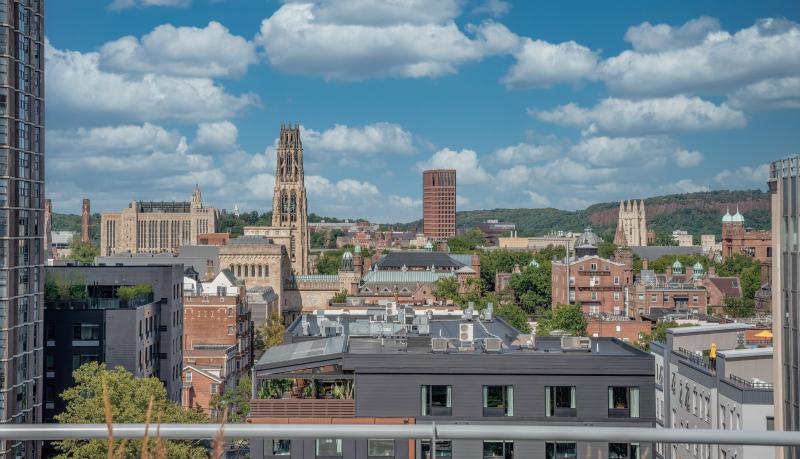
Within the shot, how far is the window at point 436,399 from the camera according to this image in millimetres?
31828

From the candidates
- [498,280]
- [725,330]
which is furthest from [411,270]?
[725,330]

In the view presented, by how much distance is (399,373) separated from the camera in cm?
3197

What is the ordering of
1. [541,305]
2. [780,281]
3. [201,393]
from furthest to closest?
[541,305] → [201,393] → [780,281]

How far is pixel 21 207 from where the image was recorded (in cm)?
4144

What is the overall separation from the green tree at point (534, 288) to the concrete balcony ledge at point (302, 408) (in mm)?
88769

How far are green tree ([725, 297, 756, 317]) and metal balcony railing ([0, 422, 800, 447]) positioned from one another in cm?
10212

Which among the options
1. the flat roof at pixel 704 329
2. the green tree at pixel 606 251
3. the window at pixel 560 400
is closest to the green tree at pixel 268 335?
the flat roof at pixel 704 329

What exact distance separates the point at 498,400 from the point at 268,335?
58.7m

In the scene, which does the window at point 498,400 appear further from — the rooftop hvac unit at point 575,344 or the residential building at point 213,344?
the residential building at point 213,344

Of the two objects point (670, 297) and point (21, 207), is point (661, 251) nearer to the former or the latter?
point (670, 297)

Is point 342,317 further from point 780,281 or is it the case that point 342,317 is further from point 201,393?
point 780,281

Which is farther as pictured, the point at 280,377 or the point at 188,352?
the point at 188,352

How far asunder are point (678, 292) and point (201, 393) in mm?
61765

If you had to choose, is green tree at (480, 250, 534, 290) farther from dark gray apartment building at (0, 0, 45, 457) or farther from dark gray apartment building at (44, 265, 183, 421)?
dark gray apartment building at (0, 0, 45, 457)
